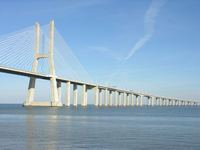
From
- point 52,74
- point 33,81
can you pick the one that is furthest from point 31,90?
point 52,74

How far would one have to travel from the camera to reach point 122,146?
15719mm

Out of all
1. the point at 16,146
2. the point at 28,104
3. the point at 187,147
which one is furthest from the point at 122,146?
the point at 28,104

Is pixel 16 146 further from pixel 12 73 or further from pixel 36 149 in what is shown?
pixel 12 73

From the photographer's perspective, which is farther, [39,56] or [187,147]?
[39,56]

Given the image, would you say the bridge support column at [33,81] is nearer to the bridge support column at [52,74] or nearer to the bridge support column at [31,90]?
the bridge support column at [31,90]

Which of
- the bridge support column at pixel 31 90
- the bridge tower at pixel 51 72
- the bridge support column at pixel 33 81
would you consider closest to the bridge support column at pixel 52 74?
the bridge tower at pixel 51 72

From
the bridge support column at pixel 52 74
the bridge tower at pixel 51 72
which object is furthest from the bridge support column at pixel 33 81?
the bridge support column at pixel 52 74

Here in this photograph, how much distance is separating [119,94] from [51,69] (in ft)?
219

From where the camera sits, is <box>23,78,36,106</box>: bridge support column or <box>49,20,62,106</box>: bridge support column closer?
<box>49,20,62,106</box>: bridge support column

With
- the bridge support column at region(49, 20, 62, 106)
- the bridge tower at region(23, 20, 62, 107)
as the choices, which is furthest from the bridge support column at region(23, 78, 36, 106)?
the bridge support column at region(49, 20, 62, 106)

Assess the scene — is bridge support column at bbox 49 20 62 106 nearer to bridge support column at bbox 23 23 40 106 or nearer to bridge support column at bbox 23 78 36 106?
bridge support column at bbox 23 23 40 106

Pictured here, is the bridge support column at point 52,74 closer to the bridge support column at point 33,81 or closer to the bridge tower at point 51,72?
the bridge tower at point 51,72

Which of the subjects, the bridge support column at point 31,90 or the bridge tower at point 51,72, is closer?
the bridge tower at point 51,72

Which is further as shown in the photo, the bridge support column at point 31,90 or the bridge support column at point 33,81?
the bridge support column at point 31,90
